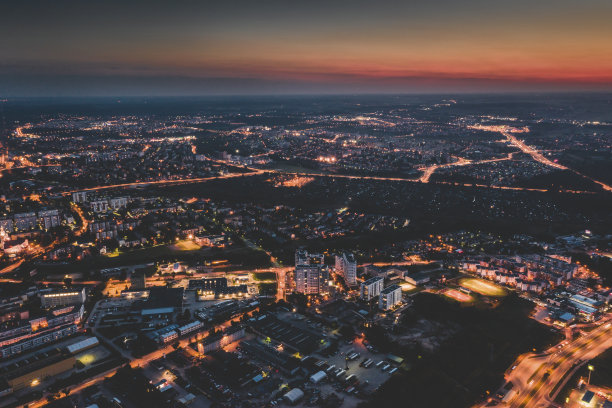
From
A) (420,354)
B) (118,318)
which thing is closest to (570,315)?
(420,354)

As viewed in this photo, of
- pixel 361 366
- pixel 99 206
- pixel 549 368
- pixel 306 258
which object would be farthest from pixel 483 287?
pixel 99 206

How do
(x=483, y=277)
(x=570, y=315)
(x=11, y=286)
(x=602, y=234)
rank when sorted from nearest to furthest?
(x=570, y=315) → (x=11, y=286) → (x=483, y=277) → (x=602, y=234)

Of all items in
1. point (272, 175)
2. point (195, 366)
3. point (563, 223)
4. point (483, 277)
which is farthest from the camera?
point (272, 175)

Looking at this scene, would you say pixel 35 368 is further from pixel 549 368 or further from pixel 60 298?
pixel 549 368

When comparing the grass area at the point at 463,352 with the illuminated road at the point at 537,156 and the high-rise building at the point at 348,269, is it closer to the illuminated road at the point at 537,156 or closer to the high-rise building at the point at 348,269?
the high-rise building at the point at 348,269

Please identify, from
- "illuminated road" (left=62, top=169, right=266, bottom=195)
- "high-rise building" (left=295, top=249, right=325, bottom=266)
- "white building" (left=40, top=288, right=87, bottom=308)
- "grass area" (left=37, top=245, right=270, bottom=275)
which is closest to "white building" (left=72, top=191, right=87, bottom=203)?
"illuminated road" (left=62, top=169, right=266, bottom=195)

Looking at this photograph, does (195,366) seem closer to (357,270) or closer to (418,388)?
(418,388)

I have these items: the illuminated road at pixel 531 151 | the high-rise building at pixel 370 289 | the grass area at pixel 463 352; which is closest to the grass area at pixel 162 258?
the high-rise building at pixel 370 289

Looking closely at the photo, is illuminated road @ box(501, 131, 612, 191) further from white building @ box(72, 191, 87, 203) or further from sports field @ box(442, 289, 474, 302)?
white building @ box(72, 191, 87, 203)
